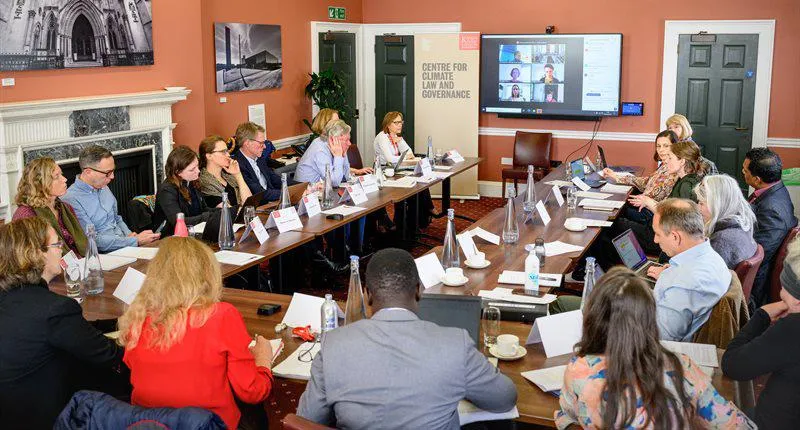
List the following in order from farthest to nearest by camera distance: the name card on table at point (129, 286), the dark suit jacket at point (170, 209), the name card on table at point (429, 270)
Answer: the dark suit jacket at point (170, 209)
the name card on table at point (429, 270)
the name card on table at point (129, 286)

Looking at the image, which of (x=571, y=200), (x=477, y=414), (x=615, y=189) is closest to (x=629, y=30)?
(x=615, y=189)

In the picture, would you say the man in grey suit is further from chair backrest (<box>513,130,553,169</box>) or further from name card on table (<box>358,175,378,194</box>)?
chair backrest (<box>513,130,553,169</box>)

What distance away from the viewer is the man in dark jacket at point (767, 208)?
509 cm

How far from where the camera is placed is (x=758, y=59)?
9094mm

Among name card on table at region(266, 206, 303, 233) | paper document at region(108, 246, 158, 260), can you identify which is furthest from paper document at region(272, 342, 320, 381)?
name card on table at region(266, 206, 303, 233)

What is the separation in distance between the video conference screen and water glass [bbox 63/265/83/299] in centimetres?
683

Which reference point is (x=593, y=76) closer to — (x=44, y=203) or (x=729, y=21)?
(x=729, y=21)

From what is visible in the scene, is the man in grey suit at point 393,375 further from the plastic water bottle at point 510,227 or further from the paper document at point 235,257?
the plastic water bottle at point 510,227

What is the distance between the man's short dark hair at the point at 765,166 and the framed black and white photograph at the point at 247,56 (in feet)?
16.5

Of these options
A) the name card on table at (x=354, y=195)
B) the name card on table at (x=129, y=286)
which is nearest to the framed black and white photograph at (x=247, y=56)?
the name card on table at (x=354, y=195)

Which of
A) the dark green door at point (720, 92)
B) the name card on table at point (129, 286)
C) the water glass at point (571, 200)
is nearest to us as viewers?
the name card on table at point (129, 286)

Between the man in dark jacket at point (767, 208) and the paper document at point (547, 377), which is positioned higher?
the man in dark jacket at point (767, 208)

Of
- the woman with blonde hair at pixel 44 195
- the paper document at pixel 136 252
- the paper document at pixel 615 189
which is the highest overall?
the woman with blonde hair at pixel 44 195

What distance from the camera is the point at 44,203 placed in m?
4.61
